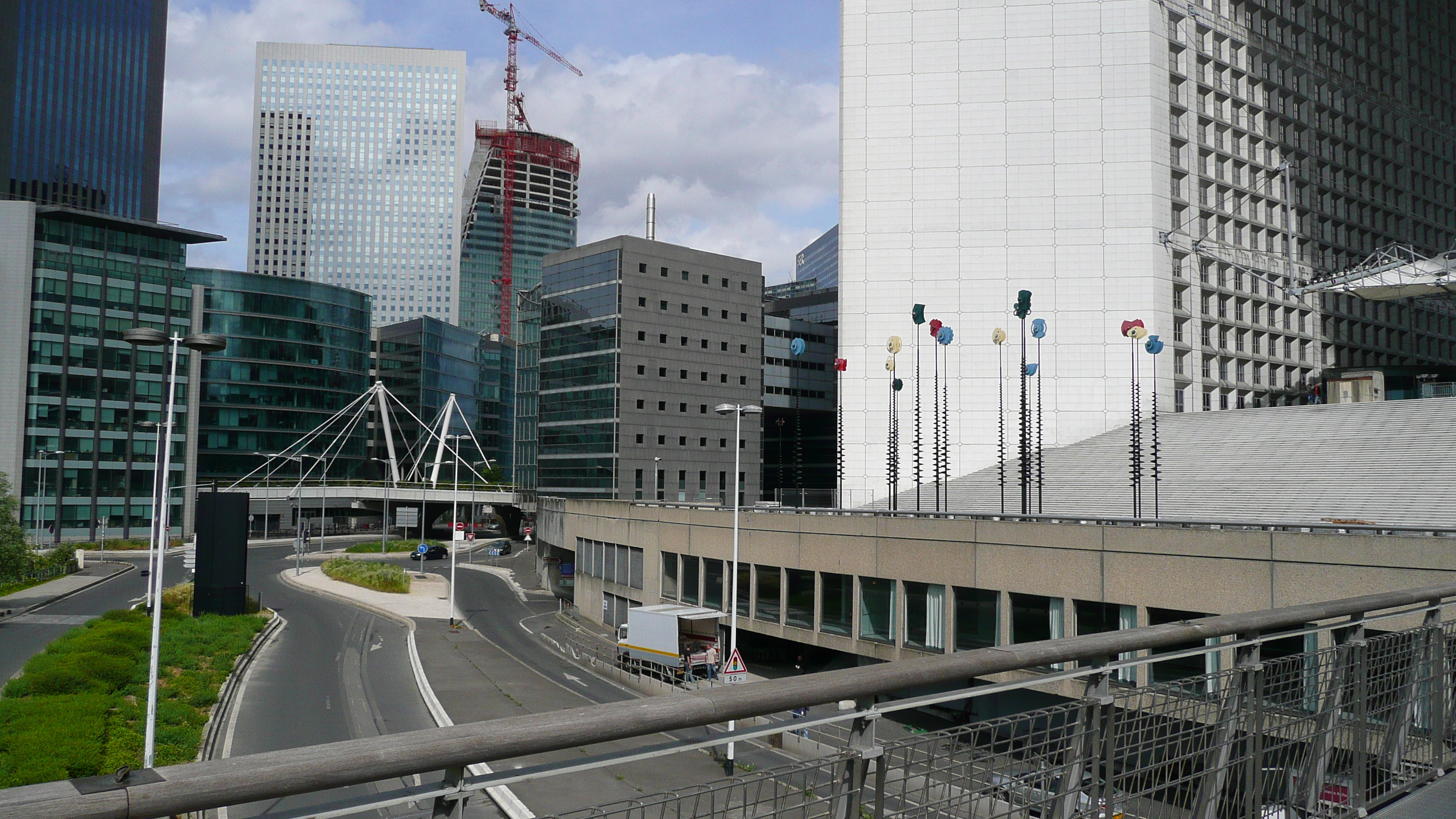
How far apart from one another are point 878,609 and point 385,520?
6548 centimetres

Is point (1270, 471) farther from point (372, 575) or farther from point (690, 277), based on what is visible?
point (372, 575)

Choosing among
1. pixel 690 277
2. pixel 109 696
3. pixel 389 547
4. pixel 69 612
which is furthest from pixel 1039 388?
pixel 389 547

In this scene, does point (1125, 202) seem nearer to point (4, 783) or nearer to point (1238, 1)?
point (1238, 1)

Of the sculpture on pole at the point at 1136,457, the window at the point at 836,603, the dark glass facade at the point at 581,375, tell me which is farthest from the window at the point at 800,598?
the dark glass facade at the point at 581,375

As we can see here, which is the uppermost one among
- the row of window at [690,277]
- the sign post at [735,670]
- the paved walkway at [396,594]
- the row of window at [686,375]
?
the row of window at [690,277]

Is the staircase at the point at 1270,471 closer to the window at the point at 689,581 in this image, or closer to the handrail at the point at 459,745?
the window at the point at 689,581

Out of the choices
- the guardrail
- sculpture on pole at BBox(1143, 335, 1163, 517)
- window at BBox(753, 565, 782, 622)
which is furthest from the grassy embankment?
sculpture on pole at BBox(1143, 335, 1163, 517)

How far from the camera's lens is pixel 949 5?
220 feet

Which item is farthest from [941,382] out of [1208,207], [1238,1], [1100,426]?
[1238,1]

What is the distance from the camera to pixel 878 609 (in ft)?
117

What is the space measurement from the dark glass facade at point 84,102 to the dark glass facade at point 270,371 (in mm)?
32529

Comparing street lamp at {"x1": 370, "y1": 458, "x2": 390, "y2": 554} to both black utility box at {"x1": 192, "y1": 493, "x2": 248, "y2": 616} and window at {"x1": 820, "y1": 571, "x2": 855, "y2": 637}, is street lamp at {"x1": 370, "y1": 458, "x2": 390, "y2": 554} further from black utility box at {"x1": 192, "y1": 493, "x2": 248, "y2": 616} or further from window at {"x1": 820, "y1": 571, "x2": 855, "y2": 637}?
window at {"x1": 820, "y1": 571, "x2": 855, "y2": 637}

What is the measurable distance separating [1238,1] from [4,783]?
260ft

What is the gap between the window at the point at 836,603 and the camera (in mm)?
36750
